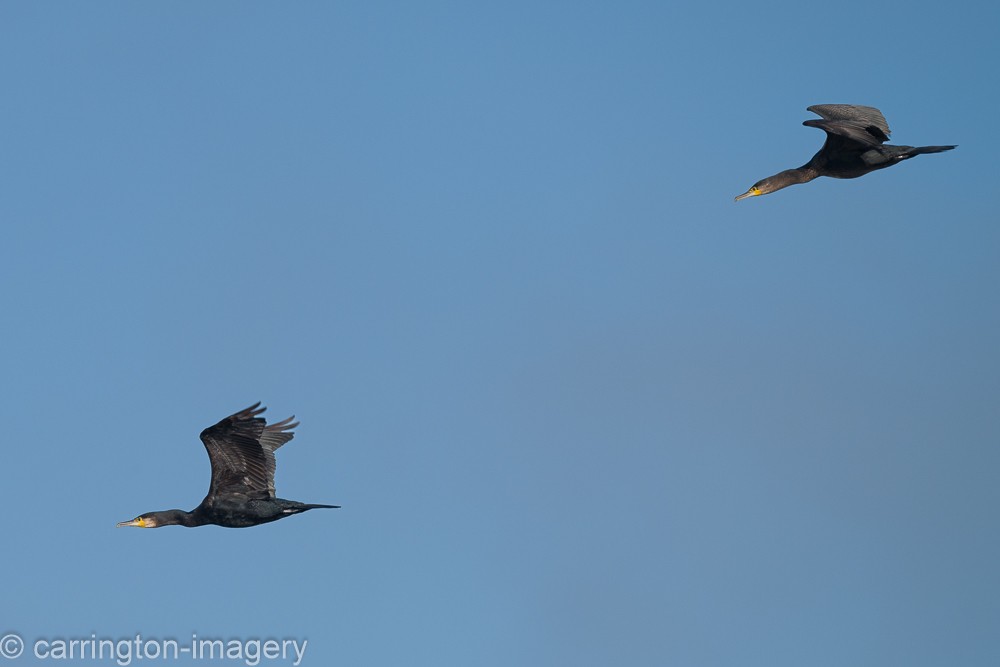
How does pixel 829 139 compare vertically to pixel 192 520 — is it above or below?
above

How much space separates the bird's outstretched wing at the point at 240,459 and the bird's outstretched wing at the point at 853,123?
11.3m

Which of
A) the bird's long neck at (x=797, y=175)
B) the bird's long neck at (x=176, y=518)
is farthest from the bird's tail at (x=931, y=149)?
the bird's long neck at (x=176, y=518)

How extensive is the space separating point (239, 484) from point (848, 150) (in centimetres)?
1293

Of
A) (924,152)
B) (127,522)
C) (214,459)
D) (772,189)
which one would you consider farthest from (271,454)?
(924,152)

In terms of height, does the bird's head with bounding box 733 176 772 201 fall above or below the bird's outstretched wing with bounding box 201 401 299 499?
above

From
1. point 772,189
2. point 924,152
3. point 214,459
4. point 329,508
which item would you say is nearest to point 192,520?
point 214,459

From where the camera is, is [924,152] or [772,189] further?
[772,189]

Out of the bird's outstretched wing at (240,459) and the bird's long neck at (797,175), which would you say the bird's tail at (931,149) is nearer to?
the bird's long neck at (797,175)

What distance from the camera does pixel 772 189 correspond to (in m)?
31.6

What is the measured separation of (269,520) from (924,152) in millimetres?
13601

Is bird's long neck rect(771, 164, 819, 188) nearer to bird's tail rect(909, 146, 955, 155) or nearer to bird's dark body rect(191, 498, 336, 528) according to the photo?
bird's tail rect(909, 146, 955, 155)

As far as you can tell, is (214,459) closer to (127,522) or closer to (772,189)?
(127,522)

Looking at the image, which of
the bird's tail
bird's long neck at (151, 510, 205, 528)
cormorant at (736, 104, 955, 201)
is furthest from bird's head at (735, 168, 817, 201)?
bird's long neck at (151, 510, 205, 528)

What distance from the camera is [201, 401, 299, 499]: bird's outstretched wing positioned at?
2841 centimetres
